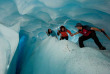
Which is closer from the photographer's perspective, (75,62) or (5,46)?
(75,62)

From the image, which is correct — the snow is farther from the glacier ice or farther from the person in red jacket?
the person in red jacket

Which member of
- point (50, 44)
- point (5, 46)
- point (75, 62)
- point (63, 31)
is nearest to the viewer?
point (75, 62)

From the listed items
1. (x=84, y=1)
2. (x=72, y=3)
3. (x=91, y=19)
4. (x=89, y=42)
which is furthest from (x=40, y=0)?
(x=89, y=42)


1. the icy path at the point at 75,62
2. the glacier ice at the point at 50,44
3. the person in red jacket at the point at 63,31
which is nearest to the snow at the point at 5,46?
the glacier ice at the point at 50,44

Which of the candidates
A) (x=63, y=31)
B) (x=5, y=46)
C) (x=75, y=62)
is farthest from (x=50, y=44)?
(x=75, y=62)

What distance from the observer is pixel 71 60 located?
212cm

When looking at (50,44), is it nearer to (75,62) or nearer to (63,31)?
(63,31)

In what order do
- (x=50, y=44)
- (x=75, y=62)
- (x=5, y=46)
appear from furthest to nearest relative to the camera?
1. (x=50, y=44)
2. (x=5, y=46)
3. (x=75, y=62)

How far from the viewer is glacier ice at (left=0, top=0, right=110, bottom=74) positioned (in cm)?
198

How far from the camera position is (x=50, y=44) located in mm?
3305

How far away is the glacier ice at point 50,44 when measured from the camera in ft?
6.49

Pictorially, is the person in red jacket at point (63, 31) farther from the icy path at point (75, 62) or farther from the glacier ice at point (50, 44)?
the icy path at point (75, 62)

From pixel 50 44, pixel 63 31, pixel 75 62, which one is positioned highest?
pixel 75 62

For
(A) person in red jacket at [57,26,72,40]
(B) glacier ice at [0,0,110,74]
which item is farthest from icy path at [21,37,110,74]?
(A) person in red jacket at [57,26,72,40]
